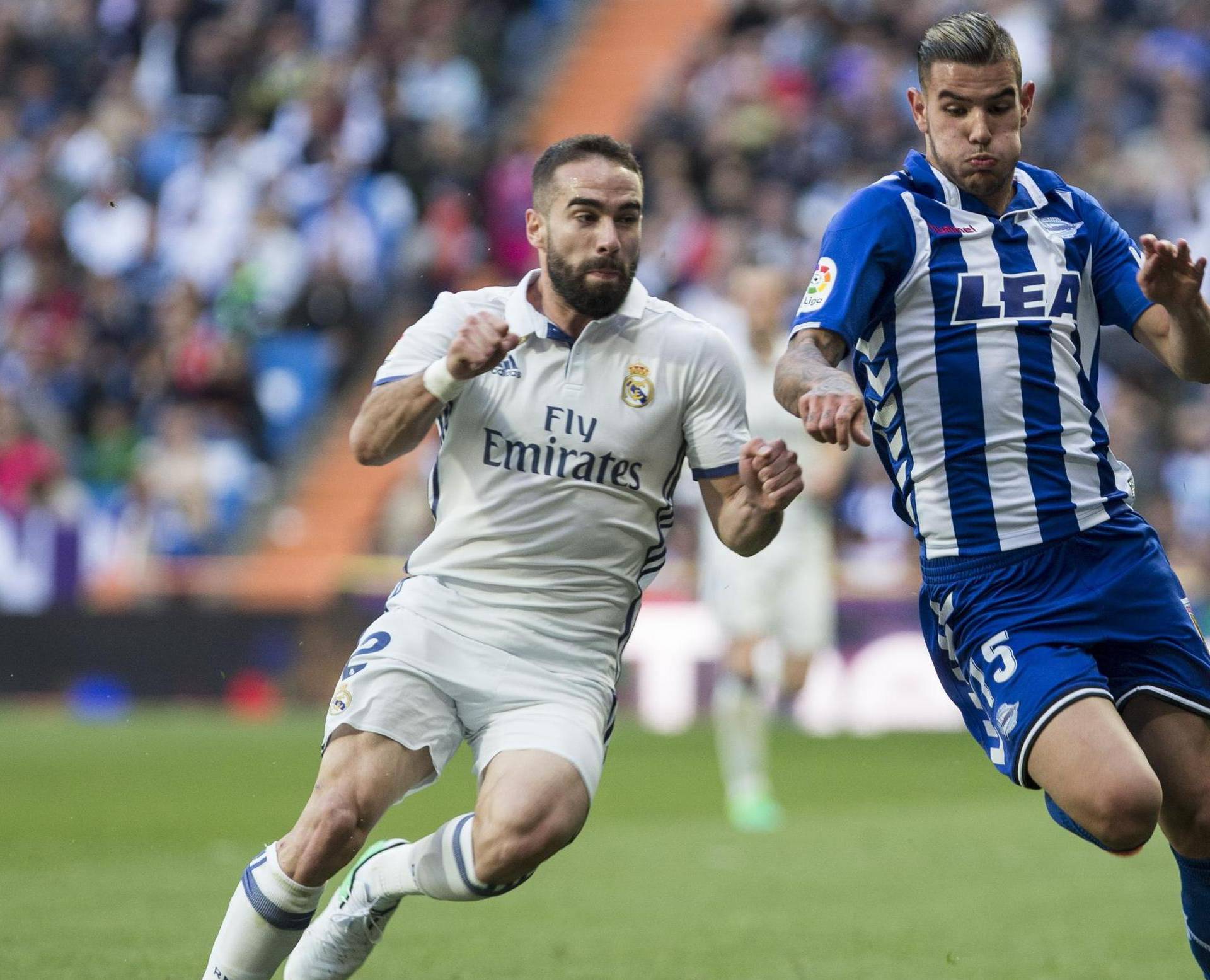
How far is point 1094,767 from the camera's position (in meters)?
4.56

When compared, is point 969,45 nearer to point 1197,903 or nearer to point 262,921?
point 1197,903

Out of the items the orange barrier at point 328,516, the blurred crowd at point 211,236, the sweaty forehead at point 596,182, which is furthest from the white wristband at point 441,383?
the orange barrier at point 328,516

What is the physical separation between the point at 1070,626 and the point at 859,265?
1.08 meters

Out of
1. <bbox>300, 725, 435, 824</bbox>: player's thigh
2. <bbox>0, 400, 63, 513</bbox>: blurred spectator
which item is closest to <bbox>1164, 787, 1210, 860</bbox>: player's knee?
<bbox>300, 725, 435, 824</bbox>: player's thigh

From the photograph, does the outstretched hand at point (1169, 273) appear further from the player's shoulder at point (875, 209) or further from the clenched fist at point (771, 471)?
the clenched fist at point (771, 471)

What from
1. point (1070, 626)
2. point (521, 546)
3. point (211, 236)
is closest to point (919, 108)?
point (1070, 626)

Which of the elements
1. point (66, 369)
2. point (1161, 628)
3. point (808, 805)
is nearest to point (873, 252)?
point (1161, 628)

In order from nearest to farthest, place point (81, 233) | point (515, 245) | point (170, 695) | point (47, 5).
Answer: point (170, 695) → point (515, 245) → point (81, 233) → point (47, 5)

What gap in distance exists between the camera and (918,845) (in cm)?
911

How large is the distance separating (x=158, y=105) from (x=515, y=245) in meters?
5.08

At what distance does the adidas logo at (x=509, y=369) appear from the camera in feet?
17.6

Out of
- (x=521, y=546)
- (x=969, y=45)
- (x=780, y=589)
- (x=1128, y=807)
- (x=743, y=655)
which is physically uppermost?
(x=969, y=45)

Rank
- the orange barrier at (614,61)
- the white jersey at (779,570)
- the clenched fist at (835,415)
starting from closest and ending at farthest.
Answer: the clenched fist at (835,415) < the white jersey at (779,570) < the orange barrier at (614,61)

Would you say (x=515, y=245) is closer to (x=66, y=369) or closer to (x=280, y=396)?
(x=280, y=396)
